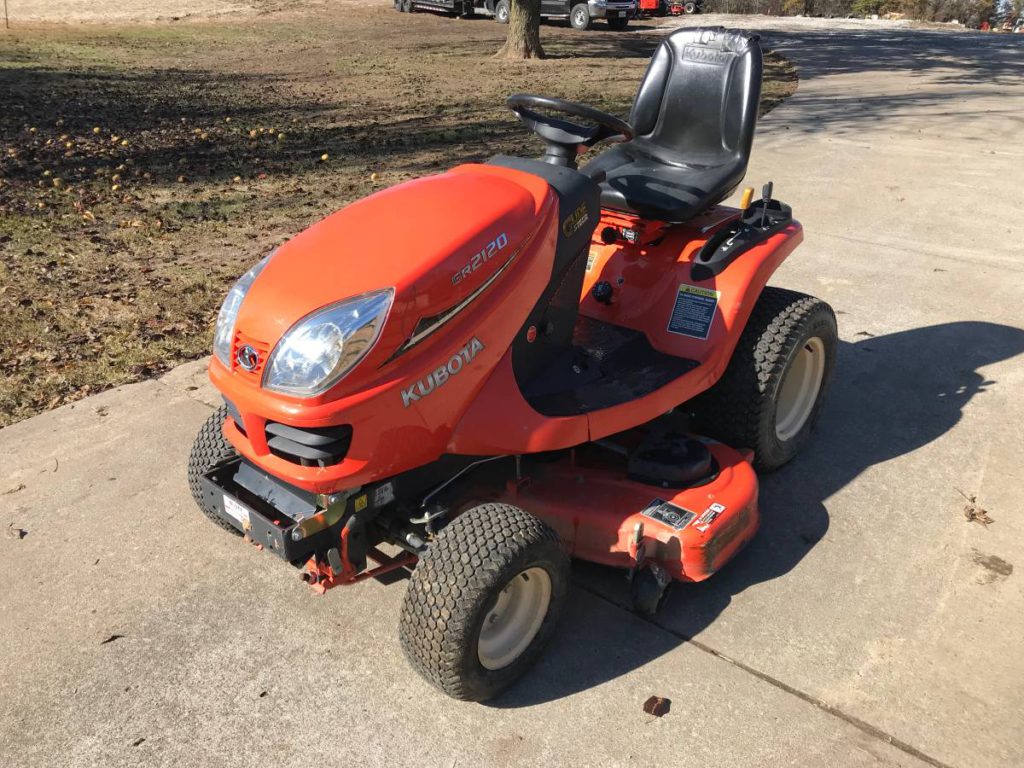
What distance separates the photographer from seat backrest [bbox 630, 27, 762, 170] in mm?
3803

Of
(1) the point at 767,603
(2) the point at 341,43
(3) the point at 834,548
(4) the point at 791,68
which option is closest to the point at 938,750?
(1) the point at 767,603

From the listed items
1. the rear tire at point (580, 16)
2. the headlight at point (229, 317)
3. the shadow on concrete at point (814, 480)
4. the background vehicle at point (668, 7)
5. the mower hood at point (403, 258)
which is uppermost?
the mower hood at point (403, 258)

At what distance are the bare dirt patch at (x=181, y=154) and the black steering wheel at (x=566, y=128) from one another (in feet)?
8.16

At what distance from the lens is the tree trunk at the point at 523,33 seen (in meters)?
14.9

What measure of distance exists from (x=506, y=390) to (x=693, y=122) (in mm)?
1931

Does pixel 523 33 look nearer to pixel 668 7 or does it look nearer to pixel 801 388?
pixel 801 388

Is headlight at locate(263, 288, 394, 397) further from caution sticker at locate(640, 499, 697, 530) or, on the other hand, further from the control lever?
the control lever

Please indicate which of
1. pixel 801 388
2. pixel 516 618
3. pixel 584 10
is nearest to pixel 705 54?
pixel 801 388

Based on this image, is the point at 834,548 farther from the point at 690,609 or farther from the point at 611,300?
the point at 611,300

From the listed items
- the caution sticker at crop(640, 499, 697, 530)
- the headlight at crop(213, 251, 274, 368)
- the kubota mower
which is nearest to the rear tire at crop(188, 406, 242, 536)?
the kubota mower

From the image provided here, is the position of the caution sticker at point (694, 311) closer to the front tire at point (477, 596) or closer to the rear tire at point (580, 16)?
the front tire at point (477, 596)

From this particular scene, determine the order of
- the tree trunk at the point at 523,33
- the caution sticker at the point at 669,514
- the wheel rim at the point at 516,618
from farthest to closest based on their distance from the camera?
1. the tree trunk at the point at 523,33
2. the caution sticker at the point at 669,514
3. the wheel rim at the point at 516,618

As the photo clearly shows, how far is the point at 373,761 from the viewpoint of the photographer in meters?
2.39

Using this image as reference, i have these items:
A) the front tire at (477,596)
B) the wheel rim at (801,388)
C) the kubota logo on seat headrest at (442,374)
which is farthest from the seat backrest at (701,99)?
the front tire at (477,596)
